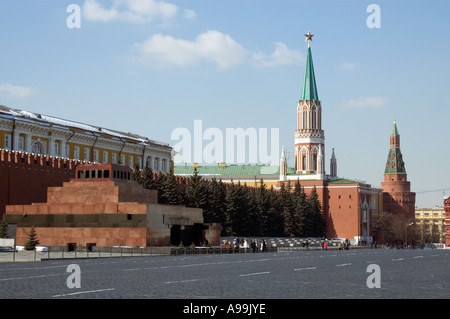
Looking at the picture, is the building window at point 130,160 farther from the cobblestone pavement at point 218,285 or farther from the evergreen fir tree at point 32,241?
the cobblestone pavement at point 218,285

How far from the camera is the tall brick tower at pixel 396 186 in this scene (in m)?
136

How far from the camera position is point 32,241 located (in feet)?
134

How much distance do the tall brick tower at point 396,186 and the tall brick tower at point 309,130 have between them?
33.3m

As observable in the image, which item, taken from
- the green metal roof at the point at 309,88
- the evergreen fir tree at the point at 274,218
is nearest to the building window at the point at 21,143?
the evergreen fir tree at the point at 274,218

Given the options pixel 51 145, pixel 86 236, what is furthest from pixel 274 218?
pixel 86 236

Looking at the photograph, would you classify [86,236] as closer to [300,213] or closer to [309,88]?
[300,213]

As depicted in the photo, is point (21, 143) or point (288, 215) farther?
point (288, 215)

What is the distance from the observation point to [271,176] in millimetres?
121312

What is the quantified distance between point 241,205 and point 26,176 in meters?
23.5

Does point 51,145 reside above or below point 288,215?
above

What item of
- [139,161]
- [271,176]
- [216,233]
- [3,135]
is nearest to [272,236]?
[139,161]
